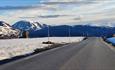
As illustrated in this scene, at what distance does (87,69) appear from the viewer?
17.1 m

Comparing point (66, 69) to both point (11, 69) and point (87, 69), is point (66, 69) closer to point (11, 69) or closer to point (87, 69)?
point (87, 69)

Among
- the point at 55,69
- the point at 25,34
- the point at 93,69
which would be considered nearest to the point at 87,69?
the point at 93,69

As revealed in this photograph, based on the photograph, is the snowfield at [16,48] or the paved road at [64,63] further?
the snowfield at [16,48]

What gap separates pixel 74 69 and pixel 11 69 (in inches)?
115

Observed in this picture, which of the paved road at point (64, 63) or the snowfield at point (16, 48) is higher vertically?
the paved road at point (64, 63)

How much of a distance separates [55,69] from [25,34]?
172560 millimetres

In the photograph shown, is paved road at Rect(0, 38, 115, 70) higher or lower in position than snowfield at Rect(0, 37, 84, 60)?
higher

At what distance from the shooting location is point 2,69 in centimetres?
1738

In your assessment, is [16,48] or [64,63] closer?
[64,63]

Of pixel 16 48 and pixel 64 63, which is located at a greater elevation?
pixel 64 63

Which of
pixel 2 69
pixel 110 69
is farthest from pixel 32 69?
pixel 110 69

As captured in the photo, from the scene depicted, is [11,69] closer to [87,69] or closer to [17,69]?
[17,69]

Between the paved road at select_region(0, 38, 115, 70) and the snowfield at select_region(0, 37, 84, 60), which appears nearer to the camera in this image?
the paved road at select_region(0, 38, 115, 70)

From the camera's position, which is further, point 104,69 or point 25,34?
point 25,34
